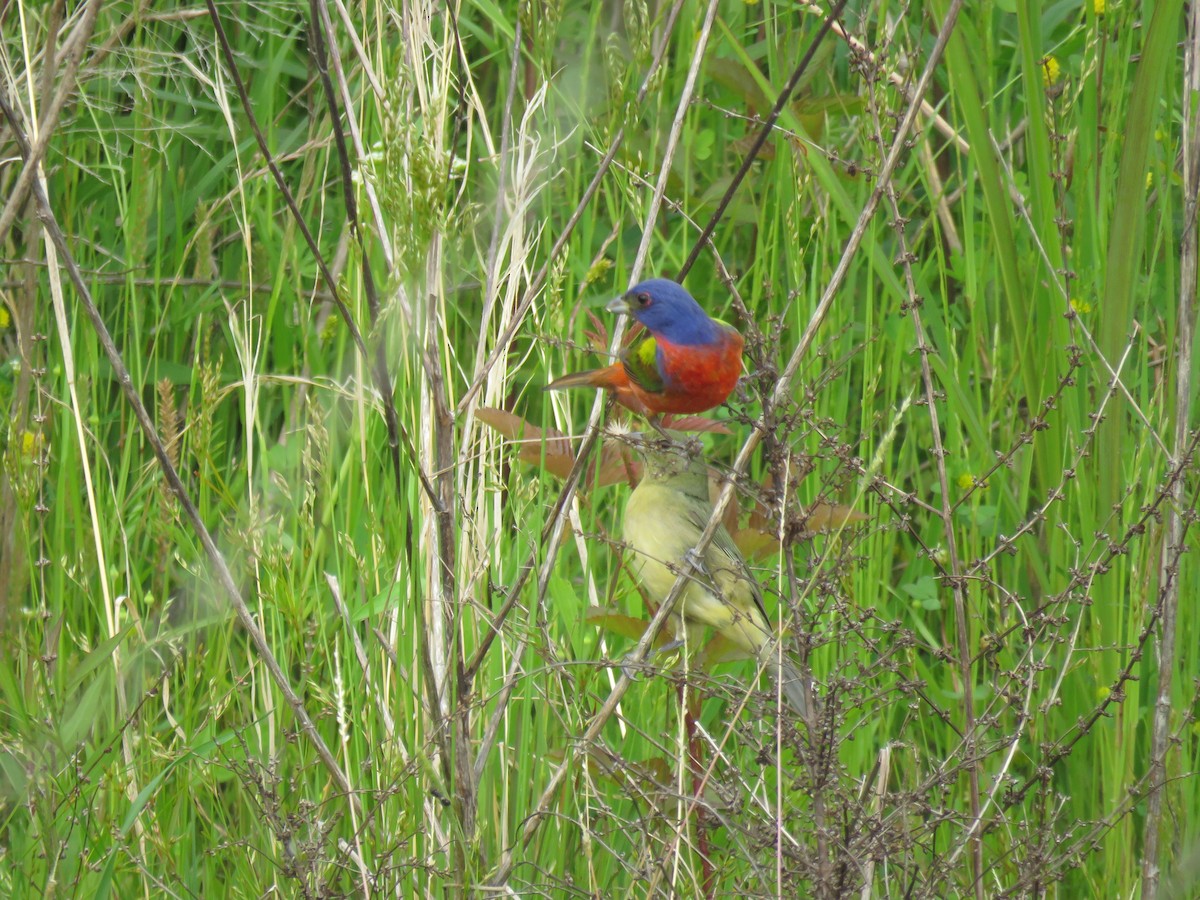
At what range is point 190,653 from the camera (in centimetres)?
254

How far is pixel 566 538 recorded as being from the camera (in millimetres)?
2609

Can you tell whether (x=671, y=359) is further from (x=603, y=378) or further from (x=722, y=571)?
(x=722, y=571)

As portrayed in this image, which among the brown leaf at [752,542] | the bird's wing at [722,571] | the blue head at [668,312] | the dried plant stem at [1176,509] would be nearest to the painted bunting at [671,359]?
the blue head at [668,312]

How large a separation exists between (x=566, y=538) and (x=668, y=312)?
0.58 m

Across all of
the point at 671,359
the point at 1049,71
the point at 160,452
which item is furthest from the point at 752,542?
the point at 1049,71

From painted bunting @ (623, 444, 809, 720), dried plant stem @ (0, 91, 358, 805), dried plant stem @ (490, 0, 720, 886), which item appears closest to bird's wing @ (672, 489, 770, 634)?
painted bunting @ (623, 444, 809, 720)

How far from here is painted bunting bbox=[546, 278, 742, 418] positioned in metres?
2.12

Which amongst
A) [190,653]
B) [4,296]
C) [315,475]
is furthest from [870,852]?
[4,296]

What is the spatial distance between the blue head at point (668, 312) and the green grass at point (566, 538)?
9 centimetres

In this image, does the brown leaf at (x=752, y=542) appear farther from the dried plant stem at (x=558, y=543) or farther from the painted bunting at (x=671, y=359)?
the painted bunting at (x=671, y=359)

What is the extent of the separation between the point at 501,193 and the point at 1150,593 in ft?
4.81

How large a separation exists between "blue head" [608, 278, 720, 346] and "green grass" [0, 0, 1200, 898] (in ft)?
0.29

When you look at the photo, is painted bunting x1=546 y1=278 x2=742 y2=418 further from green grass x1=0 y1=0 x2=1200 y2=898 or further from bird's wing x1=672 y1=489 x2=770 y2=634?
bird's wing x1=672 y1=489 x2=770 y2=634

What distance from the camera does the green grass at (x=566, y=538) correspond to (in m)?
2.07
